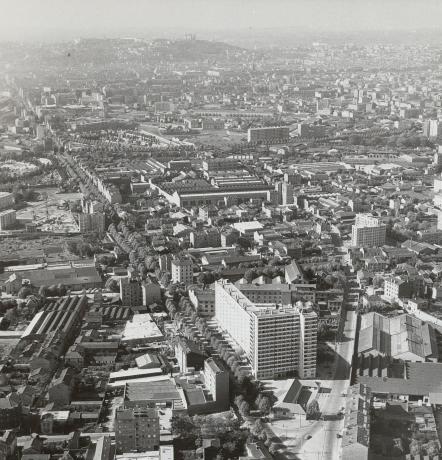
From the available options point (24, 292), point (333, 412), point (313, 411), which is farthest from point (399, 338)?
point (24, 292)

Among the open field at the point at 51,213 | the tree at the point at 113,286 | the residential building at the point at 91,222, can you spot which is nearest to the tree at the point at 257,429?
the tree at the point at 113,286

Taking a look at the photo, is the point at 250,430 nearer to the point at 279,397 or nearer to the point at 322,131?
the point at 279,397

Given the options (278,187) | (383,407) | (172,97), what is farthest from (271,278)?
(172,97)

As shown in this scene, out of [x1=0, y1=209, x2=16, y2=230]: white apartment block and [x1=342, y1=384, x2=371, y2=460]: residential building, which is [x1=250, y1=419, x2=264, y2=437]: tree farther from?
[x1=0, y1=209, x2=16, y2=230]: white apartment block

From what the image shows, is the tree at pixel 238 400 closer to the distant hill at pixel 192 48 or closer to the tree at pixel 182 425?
the tree at pixel 182 425

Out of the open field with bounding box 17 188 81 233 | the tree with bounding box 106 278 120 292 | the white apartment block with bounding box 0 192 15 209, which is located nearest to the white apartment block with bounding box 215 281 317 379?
the tree with bounding box 106 278 120 292

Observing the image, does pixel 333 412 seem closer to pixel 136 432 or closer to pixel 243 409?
pixel 243 409
